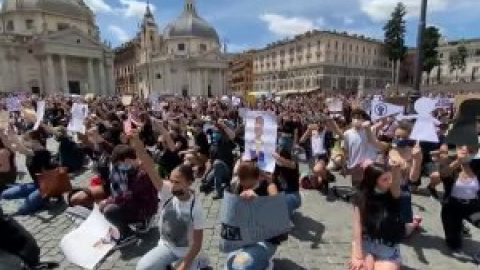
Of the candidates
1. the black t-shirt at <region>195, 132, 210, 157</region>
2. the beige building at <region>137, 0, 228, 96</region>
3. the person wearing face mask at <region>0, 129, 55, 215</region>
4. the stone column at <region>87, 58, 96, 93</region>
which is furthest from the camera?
the beige building at <region>137, 0, 228, 96</region>

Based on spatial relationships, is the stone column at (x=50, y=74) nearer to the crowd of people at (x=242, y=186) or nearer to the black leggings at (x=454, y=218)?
the crowd of people at (x=242, y=186)

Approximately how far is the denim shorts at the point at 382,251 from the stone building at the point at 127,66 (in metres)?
113

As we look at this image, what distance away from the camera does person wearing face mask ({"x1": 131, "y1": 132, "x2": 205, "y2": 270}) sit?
4094 millimetres

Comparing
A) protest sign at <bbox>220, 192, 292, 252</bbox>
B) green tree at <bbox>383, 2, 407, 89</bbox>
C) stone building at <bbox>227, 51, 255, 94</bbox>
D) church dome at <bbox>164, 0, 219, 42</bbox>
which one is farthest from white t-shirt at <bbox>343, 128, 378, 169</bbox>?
stone building at <bbox>227, 51, 255, 94</bbox>

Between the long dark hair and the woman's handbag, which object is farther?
the woman's handbag

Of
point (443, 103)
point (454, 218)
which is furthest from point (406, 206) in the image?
point (443, 103)

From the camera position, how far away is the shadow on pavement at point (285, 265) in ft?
16.9

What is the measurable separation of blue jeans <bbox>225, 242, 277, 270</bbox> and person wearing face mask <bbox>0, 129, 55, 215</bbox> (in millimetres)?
4881

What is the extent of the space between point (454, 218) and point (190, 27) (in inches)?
4183

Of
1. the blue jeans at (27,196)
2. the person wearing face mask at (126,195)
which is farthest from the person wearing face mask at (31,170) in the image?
the person wearing face mask at (126,195)

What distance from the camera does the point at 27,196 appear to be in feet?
25.6

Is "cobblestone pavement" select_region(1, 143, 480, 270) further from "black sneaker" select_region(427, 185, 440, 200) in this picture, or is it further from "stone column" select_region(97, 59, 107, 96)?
"stone column" select_region(97, 59, 107, 96)

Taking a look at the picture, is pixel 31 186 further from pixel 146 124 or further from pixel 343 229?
pixel 343 229

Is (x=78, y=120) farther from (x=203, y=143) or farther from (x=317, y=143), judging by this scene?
(x=317, y=143)
